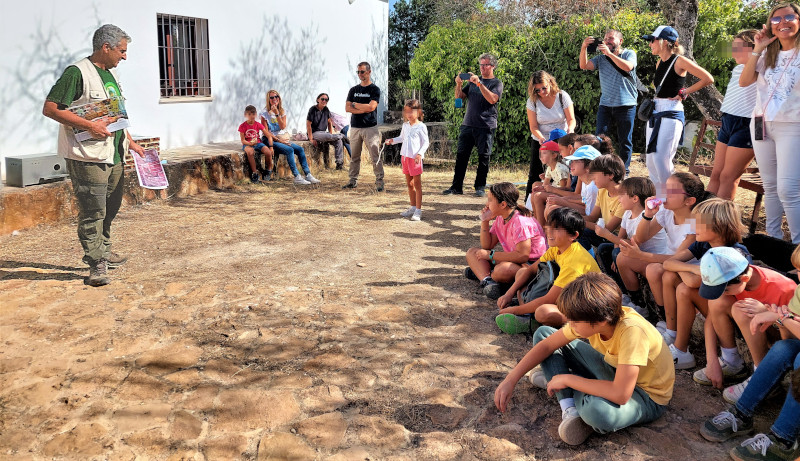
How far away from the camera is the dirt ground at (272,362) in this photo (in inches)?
117

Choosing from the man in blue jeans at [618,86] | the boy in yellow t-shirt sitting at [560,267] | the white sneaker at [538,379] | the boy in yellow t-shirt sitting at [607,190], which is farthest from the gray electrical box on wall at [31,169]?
the white sneaker at [538,379]

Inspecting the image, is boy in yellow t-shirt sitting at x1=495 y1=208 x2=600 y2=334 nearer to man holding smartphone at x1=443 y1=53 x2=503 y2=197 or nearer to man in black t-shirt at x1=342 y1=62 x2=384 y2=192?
man holding smartphone at x1=443 y1=53 x2=503 y2=197

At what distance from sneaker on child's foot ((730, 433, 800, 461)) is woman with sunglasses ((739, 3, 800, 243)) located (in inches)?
75.6

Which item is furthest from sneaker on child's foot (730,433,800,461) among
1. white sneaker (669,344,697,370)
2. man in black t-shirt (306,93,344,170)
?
man in black t-shirt (306,93,344,170)

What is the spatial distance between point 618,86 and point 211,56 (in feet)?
20.8

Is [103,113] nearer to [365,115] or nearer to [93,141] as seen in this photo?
[93,141]

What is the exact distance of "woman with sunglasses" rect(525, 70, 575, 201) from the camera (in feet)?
22.8

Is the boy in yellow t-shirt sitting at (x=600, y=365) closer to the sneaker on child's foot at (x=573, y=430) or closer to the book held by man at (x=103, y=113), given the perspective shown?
the sneaker on child's foot at (x=573, y=430)

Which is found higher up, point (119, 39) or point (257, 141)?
point (119, 39)

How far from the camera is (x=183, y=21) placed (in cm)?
1012

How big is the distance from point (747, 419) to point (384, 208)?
5.46m

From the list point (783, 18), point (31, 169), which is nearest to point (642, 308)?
point (783, 18)

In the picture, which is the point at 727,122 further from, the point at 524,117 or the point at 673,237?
the point at 524,117

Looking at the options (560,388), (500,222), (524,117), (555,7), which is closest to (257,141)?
(524,117)
